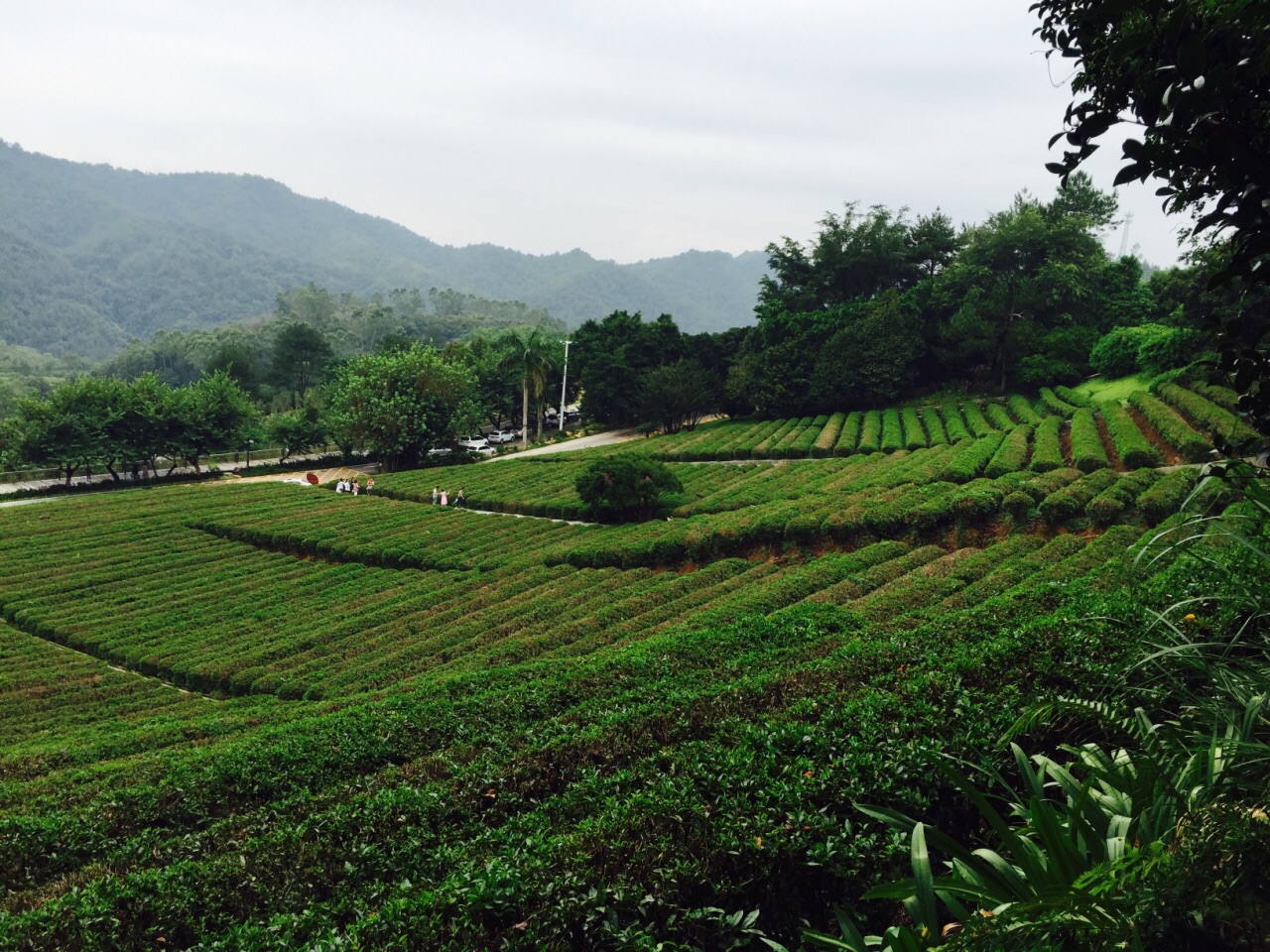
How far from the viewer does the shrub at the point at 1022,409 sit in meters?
36.8

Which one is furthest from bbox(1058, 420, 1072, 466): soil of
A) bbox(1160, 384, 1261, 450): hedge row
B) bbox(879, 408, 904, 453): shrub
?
bbox(879, 408, 904, 453): shrub

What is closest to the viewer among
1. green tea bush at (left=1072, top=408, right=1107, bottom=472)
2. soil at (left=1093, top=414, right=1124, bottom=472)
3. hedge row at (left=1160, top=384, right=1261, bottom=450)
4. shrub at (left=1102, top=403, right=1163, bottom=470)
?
shrub at (left=1102, top=403, right=1163, bottom=470)

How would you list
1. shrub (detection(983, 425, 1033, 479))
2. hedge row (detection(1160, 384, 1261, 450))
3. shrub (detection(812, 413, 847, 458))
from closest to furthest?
hedge row (detection(1160, 384, 1261, 450)) → shrub (detection(983, 425, 1033, 479)) → shrub (detection(812, 413, 847, 458))

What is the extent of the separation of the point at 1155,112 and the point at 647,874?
3.80 meters

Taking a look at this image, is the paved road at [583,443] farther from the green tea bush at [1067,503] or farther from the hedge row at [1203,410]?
the green tea bush at [1067,503]

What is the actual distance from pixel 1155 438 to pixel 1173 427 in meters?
1.51

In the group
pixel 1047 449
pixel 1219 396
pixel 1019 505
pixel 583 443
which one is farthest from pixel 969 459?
pixel 583 443

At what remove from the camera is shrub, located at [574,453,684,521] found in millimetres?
28906

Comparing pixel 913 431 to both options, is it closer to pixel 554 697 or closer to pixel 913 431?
pixel 913 431

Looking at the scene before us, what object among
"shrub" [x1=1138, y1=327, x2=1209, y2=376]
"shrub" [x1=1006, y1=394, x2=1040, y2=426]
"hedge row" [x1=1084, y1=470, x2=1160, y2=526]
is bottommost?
"hedge row" [x1=1084, y1=470, x2=1160, y2=526]

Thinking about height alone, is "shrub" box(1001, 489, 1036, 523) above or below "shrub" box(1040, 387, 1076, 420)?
below

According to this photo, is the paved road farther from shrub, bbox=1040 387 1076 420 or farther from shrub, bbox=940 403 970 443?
shrub, bbox=1040 387 1076 420

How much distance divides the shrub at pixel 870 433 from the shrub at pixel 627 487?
12562 mm

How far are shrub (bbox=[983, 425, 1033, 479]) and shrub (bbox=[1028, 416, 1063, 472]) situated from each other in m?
0.44
